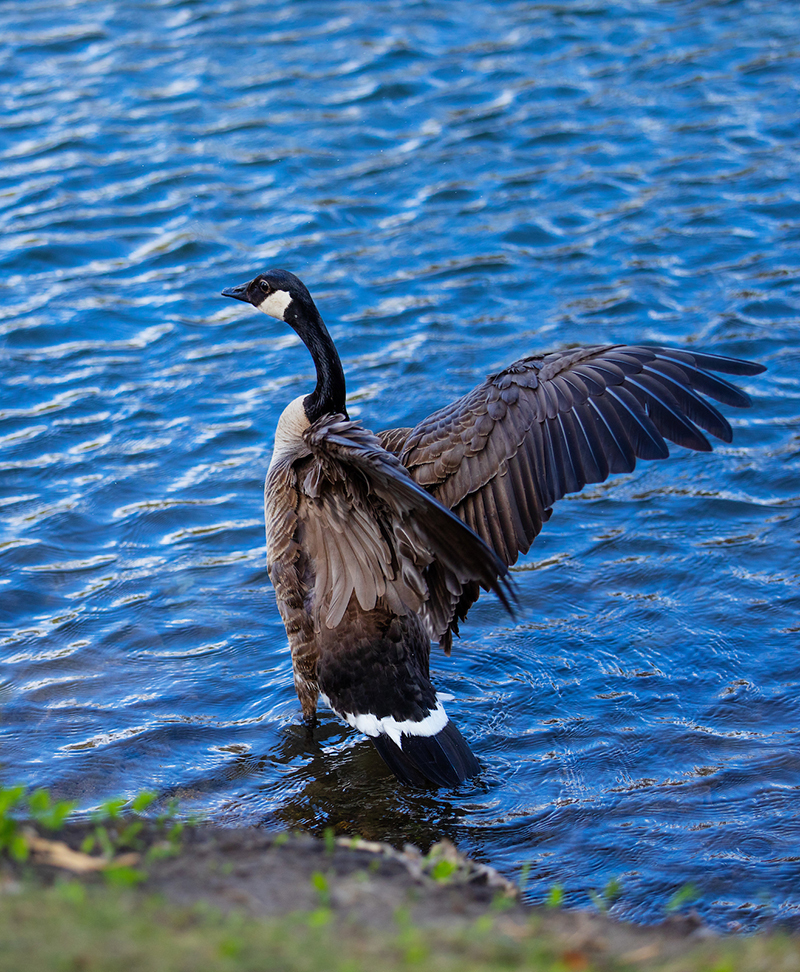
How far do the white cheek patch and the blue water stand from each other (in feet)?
5.80

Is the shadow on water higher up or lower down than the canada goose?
lower down

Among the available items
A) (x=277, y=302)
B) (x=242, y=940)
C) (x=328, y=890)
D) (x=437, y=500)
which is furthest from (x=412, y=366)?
(x=242, y=940)

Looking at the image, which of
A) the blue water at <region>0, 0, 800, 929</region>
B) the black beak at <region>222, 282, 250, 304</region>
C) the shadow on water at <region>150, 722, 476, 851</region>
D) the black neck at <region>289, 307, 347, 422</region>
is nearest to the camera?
the shadow on water at <region>150, 722, 476, 851</region>

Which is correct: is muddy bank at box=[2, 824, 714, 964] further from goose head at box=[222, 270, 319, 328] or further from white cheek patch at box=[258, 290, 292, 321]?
white cheek patch at box=[258, 290, 292, 321]

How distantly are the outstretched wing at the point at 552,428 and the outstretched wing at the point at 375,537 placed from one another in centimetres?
43

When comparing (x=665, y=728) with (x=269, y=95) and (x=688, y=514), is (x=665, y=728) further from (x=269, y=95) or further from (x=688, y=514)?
(x=269, y=95)

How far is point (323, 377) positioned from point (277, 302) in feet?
2.01

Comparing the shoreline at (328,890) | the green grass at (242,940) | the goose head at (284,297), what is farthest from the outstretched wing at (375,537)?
the green grass at (242,940)

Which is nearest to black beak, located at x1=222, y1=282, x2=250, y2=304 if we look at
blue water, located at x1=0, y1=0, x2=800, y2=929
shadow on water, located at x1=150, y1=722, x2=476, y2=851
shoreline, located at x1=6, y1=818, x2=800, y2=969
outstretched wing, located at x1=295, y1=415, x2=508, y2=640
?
outstretched wing, located at x1=295, y1=415, x2=508, y2=640

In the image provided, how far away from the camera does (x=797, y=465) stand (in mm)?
7621

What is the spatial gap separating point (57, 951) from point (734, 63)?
42.3 feet

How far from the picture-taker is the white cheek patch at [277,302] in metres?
5.93

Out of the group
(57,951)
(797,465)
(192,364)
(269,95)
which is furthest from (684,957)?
(269,95)

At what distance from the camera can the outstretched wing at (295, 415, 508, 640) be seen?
13.6 ft
